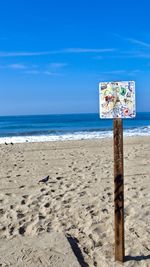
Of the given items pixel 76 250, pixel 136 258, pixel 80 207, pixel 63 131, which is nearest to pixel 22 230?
pixel 76 250

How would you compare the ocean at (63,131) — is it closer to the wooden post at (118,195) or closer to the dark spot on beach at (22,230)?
the dark spot on beach at (22,230)

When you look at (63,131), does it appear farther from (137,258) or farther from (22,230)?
(137,258)

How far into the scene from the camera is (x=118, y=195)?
414 cm

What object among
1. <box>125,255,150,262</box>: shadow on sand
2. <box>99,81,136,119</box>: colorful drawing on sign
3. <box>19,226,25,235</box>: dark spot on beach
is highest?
<box>99,81,136,119</box>: colorful drawing on sign

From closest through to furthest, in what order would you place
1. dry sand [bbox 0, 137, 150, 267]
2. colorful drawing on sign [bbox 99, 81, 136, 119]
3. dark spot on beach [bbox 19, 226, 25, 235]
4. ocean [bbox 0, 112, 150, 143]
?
colorful drawing on sign [bbox 99, 81, 136, 119] < dry sand [bbox 0, 137, 150, 267] < dark spot on beach [bbox 19, 226, 25, 235] < ocean [bbox 0, 112, 150, 143]

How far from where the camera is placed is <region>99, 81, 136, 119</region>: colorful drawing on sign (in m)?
3.95

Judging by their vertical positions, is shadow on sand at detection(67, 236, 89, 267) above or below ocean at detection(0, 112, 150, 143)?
above

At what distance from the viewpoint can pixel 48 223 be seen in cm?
537

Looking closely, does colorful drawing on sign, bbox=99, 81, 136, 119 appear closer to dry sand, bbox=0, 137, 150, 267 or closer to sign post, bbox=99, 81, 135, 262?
sign post, bbox=99, 81, 135, 262

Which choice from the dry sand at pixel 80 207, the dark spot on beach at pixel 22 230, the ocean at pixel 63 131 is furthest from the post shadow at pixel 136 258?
the ocean at pixel 63 131

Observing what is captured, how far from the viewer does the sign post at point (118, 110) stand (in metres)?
3.95

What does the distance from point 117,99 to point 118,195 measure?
107 cm

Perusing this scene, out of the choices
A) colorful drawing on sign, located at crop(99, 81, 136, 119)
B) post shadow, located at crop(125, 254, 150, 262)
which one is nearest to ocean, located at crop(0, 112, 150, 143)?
post shadow, located at crop(125, 254, 150, 262)

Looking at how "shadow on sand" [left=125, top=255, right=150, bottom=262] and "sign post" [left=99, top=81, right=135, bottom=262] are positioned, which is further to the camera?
"shadow on sand" [left=125, top=255, right=150, bottom=262]
